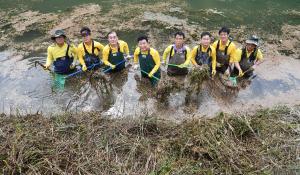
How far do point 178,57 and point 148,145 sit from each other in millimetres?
3180

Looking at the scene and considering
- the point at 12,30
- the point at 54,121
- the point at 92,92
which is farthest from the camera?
the point at 12,30

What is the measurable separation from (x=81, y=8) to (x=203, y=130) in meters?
9.10

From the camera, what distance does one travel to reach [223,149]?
5.27 meters

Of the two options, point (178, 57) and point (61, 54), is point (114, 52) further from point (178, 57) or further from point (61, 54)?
point (178, 57)

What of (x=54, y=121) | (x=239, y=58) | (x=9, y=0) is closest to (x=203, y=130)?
(x=54, y=121)

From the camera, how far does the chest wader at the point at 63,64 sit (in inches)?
320

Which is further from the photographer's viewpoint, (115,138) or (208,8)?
(208,8)

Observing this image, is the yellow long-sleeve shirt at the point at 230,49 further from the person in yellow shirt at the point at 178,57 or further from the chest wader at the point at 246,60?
the person in yellow shirt at the point at 178,57

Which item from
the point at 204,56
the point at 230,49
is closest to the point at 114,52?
the point at 204,56

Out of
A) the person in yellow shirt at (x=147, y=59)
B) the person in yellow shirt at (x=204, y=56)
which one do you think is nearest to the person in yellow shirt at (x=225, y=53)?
the person in yellow shirt at (x=204, y=56)

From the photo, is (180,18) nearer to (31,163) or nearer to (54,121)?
(54,121)

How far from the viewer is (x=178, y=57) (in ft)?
26.6

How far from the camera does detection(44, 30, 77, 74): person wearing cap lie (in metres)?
7.88

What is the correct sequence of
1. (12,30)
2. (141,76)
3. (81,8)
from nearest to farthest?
(141,76)
(12,30)
(81,8)
